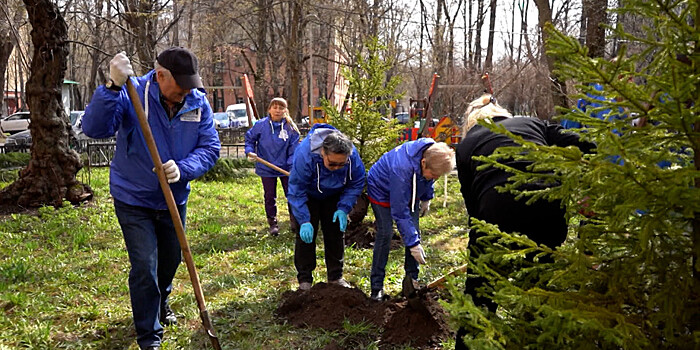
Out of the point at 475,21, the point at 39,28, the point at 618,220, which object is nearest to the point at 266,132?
the point at 39,28

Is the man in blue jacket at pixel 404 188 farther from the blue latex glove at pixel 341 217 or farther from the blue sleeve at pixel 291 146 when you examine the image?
the blue sleeve at pixel 291 146

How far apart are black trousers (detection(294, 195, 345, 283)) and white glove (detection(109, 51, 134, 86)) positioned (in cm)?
186

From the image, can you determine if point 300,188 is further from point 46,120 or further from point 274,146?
point 46,120

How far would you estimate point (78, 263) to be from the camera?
5242mm

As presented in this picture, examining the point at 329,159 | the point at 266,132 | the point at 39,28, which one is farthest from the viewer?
the point at 39,28

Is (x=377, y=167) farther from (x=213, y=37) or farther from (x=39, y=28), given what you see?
(x=213, y=37)

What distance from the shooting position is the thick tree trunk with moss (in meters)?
7.34

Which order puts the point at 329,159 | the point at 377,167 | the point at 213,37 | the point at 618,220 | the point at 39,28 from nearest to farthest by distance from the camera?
the point at 618,220 < the point at 329,159 < the point at 377,167 < the point at 39,28 < the point at 213,37

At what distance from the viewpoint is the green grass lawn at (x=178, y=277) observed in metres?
3.60

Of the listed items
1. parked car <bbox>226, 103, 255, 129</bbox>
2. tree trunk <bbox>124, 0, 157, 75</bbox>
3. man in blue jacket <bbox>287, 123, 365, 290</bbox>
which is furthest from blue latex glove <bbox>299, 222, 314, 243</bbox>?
parked car <bbox>226, 103, 255, 129</bbox>

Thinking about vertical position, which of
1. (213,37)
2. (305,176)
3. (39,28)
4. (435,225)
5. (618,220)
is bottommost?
(435,225)

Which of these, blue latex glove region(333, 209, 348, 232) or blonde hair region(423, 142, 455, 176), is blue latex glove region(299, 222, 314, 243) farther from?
blonde hair region(423, 142, 455, 176)

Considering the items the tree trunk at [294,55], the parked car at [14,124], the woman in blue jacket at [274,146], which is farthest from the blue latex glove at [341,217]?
the parked car at [14,124]

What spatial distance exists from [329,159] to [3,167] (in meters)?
10.0
